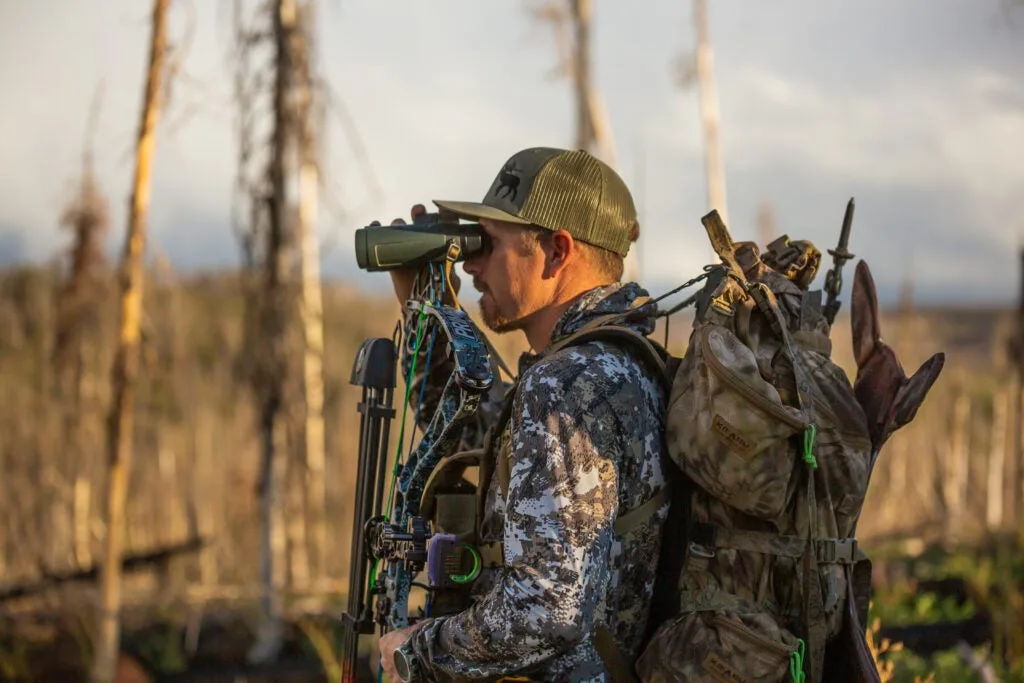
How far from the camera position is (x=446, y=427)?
8.55 feet

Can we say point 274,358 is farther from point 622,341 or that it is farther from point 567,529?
point 567,529

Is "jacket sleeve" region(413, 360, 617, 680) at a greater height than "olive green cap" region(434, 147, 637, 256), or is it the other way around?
"olive green cap" region(434, 147, 637, 256)

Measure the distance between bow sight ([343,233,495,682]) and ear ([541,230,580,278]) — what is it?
0.18m

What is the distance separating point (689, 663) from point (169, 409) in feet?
81.9

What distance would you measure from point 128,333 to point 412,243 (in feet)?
15.0

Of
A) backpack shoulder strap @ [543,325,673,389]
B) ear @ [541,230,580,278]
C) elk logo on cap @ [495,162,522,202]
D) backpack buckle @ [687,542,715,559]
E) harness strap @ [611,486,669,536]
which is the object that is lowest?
backpack buckle @ [687,542,715,559]

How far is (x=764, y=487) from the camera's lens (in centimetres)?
219

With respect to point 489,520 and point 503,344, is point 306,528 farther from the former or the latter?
point 489,520

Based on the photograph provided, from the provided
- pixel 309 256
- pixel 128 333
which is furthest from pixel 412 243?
pixel 309 256

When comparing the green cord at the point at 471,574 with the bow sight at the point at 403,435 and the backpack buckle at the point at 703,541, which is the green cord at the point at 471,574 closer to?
the bow sight at the point at 403,435

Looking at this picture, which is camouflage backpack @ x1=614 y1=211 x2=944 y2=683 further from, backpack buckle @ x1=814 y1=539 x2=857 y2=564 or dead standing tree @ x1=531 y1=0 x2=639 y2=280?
dead standing tree @ x1=531 y1=0 x2=639 y2=280

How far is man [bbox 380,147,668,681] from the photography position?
2131mm

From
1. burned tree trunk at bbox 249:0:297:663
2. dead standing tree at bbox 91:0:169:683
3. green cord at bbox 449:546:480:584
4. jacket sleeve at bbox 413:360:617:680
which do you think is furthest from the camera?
burned tree trunk at bbox 249:0:297:663

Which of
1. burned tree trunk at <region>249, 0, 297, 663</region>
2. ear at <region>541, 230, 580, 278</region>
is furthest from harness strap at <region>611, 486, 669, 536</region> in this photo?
burned tree trunk at <region>249, 0, 297, 663</region>
